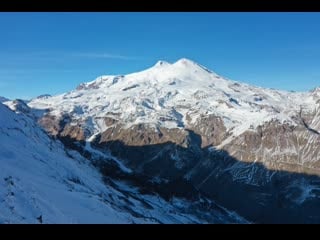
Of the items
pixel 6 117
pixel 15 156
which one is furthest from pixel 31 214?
pixel 6 117

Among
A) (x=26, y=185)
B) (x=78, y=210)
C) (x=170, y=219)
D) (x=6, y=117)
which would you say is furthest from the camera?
(x=170, y=219)
